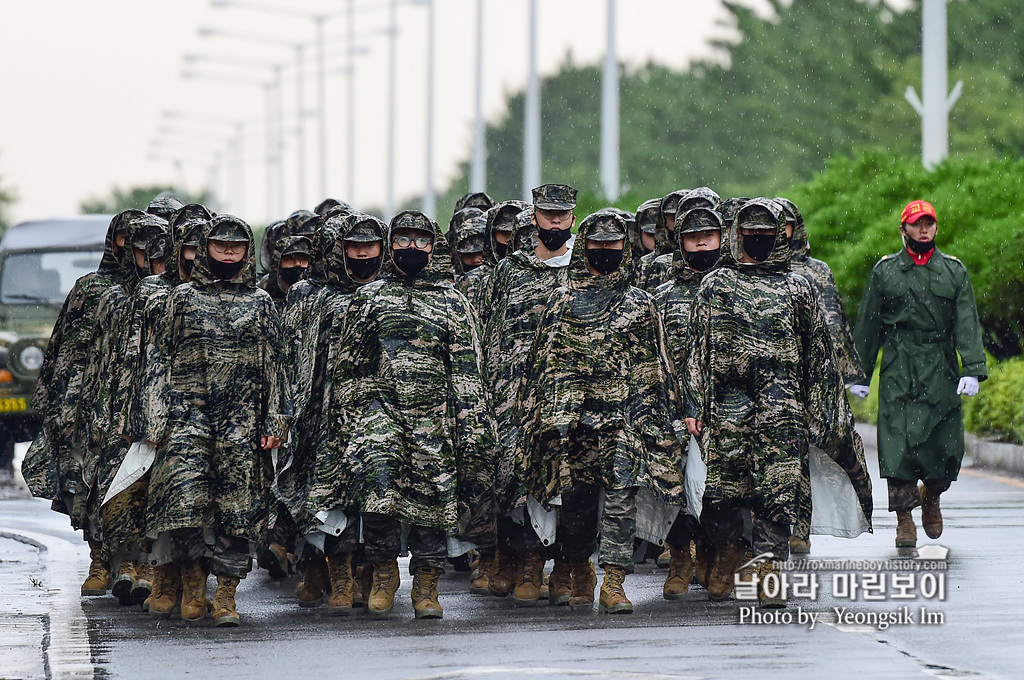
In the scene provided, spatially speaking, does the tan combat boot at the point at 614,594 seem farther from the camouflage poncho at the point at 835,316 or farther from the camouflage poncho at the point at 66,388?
the camouflage poncho at the point at 66,388

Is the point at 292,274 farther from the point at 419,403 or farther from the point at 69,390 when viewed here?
the point at 419,403

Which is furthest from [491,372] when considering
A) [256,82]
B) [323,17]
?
[256,82]

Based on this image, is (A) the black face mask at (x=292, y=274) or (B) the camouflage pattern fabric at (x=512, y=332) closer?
(B) the camouflage pattern fabric at (x=512, y=332)

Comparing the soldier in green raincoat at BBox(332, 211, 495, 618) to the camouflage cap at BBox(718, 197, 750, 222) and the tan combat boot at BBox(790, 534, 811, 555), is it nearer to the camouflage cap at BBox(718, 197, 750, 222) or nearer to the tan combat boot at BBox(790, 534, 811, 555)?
the camouflage cap at BBox(718, 197, 750, 222)

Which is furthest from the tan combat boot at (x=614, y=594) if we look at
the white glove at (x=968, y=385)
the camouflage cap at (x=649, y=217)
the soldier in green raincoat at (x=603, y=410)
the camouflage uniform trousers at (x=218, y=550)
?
the camouflage cap at (x=649, y=217)

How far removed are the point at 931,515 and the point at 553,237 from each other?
10.9 feet

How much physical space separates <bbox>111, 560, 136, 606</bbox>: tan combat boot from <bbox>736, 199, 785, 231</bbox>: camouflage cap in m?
3.58

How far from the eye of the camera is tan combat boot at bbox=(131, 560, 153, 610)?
11.0 meters

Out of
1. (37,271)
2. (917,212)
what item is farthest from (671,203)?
(37,271)

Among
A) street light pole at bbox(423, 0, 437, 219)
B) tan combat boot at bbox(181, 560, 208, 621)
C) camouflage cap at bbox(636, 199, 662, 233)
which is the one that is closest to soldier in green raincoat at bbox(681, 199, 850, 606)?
tan combat boot at bbox(181, 560, 208, 621)

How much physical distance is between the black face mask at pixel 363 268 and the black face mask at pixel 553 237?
88 centimetres

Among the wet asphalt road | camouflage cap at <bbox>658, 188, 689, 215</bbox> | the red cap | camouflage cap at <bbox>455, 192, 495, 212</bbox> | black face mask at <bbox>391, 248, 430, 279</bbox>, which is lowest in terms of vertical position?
the wet asphalt road

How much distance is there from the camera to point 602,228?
10.5m

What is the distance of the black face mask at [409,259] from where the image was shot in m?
10.5
